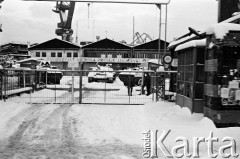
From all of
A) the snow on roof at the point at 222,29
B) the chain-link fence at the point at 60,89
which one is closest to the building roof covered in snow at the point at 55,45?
the chain-link fence at the point at 60,89

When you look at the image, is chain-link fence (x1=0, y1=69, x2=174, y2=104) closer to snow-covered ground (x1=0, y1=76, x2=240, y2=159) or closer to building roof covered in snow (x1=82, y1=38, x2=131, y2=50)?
snow-covered ground (x1=0, y1=76, x2=240, y2=159)

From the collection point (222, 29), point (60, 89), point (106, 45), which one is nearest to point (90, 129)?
point (222, 29)

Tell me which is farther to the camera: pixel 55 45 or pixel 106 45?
pixel 55 45

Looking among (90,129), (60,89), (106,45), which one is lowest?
(90,129)

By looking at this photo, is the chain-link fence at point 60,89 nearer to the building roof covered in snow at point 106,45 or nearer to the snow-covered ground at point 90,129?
the snow-covered ground at point 90,129

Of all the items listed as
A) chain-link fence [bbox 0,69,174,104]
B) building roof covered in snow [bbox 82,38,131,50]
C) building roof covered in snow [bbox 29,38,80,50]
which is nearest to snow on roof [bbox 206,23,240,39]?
chain-link fence [bbox 0,69,174,104]

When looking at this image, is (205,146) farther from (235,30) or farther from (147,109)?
(147,109)

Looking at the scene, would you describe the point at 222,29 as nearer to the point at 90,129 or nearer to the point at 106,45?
the point at 90,129

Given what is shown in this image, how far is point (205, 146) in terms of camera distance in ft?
24.6

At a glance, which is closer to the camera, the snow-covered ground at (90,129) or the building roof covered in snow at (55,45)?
the snow-covered ground at (90,129)

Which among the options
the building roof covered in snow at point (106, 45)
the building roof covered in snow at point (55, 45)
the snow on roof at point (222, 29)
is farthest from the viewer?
the building roof covered in snow at point (55, 45)

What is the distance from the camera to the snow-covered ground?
6992mm

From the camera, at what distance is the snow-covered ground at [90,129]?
22.9 feet

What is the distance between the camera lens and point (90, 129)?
9.43 meters
